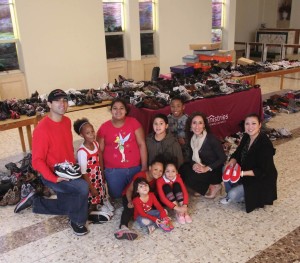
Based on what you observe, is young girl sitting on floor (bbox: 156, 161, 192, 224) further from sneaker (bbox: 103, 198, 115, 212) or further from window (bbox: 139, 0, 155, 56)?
window (bbox: 139, 0, 155, 56)

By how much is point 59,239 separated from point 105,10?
7.29 meters

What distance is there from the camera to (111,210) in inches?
130

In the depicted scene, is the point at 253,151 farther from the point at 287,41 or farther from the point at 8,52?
the point at 287,41

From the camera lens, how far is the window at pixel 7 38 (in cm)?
710

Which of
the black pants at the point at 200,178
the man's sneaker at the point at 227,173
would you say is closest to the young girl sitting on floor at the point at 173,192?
the black pants at the point at 200,178

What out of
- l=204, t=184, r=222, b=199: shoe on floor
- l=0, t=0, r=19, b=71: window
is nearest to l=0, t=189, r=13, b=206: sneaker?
l=204, t=184, r=222, b=199: shoe on floor

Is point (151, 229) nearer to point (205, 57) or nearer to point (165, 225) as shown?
point (165, 225)

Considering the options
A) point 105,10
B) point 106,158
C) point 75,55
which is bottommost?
point 106,158

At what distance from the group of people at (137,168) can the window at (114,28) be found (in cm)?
623

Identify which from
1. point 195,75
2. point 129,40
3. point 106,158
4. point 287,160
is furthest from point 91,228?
point 129,40

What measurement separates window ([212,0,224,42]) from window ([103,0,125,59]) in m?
3.98

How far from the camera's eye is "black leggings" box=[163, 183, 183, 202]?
3.17 metres

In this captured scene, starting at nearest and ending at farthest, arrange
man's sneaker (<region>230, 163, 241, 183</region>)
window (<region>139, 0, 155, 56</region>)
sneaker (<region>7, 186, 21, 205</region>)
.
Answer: man's sneaker (<region>230, 163, 241, 183</region>) < sneaker (<region>7, 186, 21, 205</region>) < window (<region>139, 0, 155, 56</region>)

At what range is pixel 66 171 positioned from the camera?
2859 millimetres
